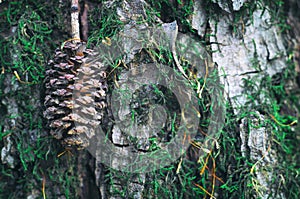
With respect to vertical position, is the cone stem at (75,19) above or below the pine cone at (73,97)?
above

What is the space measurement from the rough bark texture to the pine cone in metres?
0.14

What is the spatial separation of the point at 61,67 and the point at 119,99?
23 cm

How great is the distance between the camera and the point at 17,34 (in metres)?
1.29

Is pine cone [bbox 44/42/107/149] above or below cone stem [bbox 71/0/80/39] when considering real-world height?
below

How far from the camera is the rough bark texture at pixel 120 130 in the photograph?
1259mm

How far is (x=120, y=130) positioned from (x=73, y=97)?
0.74 ft

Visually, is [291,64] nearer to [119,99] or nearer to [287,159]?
[287,159]

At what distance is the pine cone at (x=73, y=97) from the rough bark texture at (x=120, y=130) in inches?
5.3

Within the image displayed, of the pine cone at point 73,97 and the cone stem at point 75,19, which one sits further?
the cone stem at point 75,19

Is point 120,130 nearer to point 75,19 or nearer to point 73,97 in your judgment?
point 73,97

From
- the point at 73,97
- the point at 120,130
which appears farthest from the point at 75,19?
the point at 120,130

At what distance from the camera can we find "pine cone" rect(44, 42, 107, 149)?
109 cm

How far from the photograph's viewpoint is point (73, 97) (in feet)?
3.61

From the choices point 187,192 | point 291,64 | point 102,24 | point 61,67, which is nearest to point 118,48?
point 102,24
